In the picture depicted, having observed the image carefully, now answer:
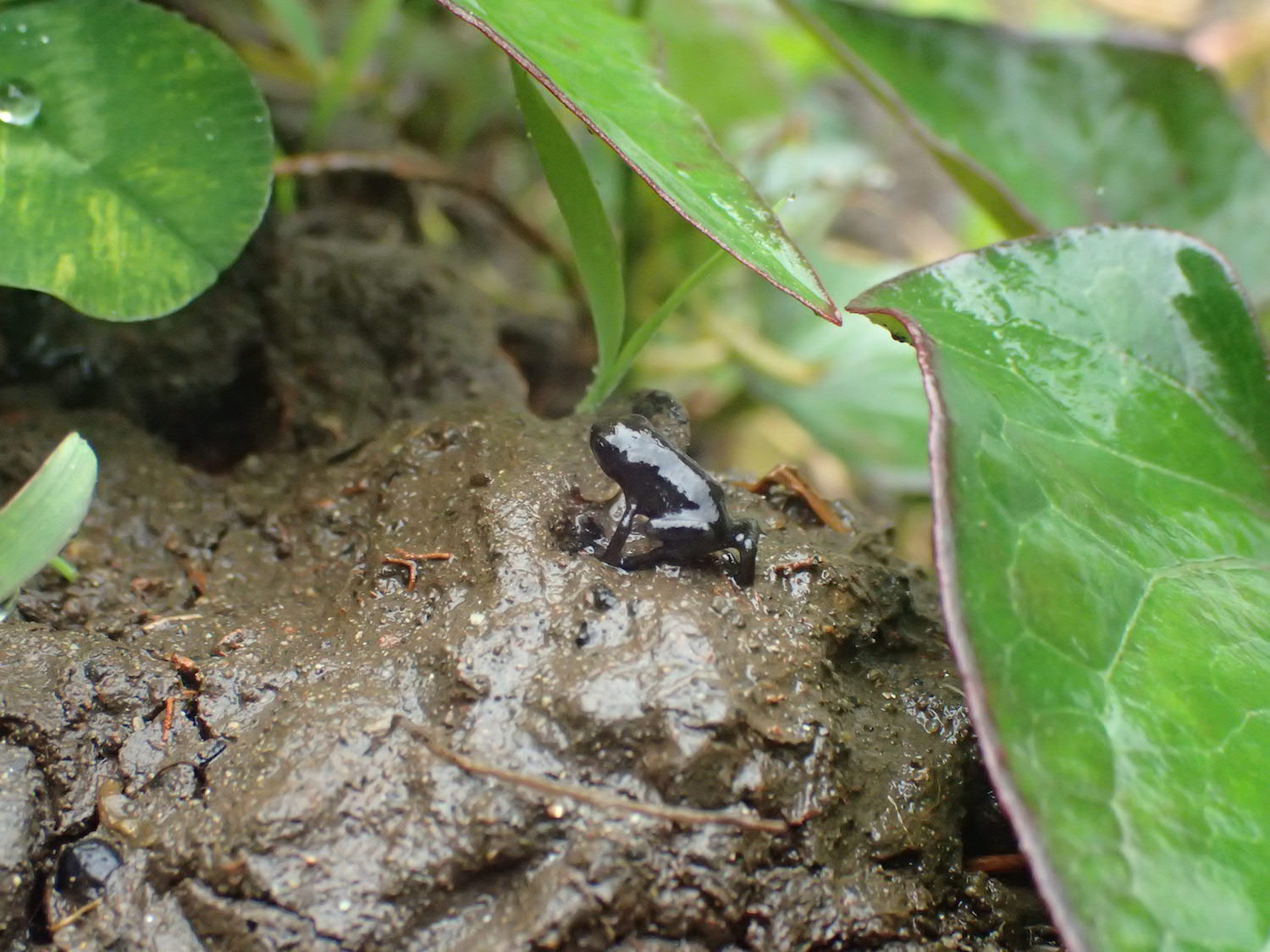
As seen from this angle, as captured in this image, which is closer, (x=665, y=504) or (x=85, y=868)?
(x=85, y=868)

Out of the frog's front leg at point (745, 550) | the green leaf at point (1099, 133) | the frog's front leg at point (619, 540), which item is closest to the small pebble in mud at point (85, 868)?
the frog's front leg at point (619, 540)

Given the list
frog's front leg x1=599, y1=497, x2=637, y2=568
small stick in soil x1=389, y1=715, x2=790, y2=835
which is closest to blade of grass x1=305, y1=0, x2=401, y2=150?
frog's front leg x1=599, y1=497, x2=637, y2=568

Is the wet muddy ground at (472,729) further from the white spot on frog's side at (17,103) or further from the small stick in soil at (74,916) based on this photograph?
the white spot on frog's side at (17,103)

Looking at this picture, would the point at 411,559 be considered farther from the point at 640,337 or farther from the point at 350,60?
the point at 350,60

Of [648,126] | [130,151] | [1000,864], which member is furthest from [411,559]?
[1000,864]

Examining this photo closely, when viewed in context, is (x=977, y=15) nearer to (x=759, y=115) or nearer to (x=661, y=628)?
(x=759, y=115)

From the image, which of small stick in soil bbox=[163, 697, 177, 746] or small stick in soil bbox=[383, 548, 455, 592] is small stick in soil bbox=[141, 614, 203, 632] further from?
small stick in soil bbox=[383, 548, 455, 592]
